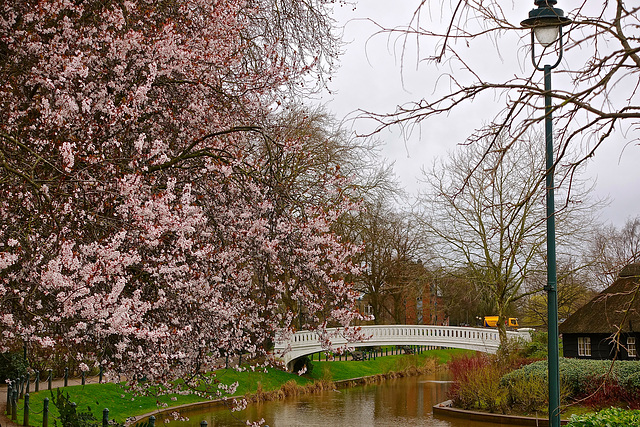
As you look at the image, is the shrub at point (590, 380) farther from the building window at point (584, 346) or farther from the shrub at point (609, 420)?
the shrub at point (609, 420)

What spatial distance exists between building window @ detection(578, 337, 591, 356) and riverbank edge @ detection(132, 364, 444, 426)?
35.1 feet

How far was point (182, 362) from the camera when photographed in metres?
10.7

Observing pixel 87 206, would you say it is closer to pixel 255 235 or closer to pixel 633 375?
pixel 255 235

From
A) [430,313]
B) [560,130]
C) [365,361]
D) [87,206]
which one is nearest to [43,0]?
[87,206]

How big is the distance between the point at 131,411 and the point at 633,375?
13832mm

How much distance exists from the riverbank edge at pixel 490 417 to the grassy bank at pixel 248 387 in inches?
175

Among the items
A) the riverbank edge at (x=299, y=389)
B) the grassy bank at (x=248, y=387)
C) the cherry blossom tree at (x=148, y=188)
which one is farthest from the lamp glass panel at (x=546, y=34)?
the riverbank edge at (x=299, y=389)

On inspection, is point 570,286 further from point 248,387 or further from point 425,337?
point 248,387

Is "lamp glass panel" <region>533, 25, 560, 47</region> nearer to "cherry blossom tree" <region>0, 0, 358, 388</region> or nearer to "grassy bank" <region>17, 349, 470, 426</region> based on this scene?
"cherry blossom tree" <region>0, 0, 358, 388</region>

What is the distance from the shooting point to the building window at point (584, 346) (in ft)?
80.4

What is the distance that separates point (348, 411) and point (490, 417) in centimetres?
510

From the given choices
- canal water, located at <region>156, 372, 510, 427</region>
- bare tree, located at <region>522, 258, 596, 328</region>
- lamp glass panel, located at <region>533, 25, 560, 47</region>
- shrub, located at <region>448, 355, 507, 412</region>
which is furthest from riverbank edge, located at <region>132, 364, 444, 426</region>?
lamp glass panel, located at <region>533, 25, 560, 47</region>

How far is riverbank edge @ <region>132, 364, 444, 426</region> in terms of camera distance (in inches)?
819

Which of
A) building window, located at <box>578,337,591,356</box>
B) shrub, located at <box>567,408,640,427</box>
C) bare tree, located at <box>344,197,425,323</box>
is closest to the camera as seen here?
shrub, located at <box>567,408,640,427</box>
